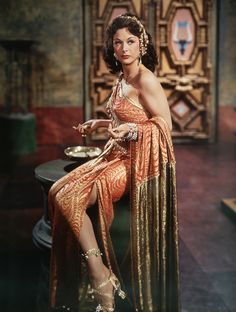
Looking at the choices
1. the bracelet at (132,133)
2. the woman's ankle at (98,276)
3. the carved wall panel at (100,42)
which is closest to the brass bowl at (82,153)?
the bracelet at (132,133)

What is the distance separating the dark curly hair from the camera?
2766mm

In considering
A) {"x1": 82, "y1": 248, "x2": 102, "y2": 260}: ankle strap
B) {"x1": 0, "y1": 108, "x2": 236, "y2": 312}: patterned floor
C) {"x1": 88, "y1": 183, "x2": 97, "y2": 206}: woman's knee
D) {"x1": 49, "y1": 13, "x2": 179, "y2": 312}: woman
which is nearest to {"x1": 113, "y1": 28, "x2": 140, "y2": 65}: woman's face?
{"x1": 49, "y1": 13, "x2": 179, "y2": 312}: woman

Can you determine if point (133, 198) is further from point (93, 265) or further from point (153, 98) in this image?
point (153, 98)

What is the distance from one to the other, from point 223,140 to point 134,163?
5800 millimetres

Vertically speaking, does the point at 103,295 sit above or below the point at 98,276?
below

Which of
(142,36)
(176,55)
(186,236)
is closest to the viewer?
(142,36)

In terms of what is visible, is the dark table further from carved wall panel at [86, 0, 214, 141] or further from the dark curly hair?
carved wall panel at [86, 0, 214, 141]

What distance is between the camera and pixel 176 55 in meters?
7.90

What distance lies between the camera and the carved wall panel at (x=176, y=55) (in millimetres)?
7719

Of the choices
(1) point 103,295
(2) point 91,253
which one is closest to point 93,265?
(2) point 91,253

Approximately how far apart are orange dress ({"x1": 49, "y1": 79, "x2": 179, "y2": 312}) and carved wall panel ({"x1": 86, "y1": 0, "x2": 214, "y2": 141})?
515 centimetres

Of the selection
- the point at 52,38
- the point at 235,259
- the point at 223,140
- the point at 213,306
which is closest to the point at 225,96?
the point at 223,140

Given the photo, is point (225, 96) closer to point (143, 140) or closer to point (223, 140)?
point (223, 140)

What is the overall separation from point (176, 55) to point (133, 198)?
5.68m
